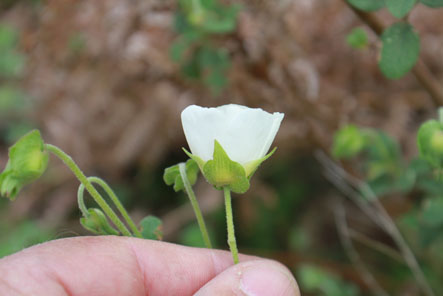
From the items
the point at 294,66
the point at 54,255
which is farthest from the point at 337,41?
the point at 54,255

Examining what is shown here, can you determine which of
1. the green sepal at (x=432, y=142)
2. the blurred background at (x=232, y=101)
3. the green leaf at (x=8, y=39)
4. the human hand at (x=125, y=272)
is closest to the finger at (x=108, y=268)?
the human hand at (x=125, y=272)

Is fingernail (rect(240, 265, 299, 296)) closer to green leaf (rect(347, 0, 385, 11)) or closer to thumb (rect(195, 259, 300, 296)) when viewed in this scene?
thumb (rect(195, 259, 300, 296))

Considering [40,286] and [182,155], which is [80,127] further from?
[40,286]

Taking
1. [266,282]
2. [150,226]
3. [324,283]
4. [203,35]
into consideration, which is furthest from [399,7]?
[324,283]

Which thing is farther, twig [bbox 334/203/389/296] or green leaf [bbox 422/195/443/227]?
twig [bbox 334/203/389/296]

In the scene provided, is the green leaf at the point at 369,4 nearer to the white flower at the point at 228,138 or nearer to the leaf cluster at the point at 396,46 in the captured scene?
the leaf cluster at the point at 396,46

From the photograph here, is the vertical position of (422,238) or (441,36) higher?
(441,36)

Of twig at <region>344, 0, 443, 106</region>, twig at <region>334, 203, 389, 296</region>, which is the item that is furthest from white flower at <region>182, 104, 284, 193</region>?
twig at <region>334, 203, 389, 296</region>

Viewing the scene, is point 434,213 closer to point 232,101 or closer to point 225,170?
point 225,170
